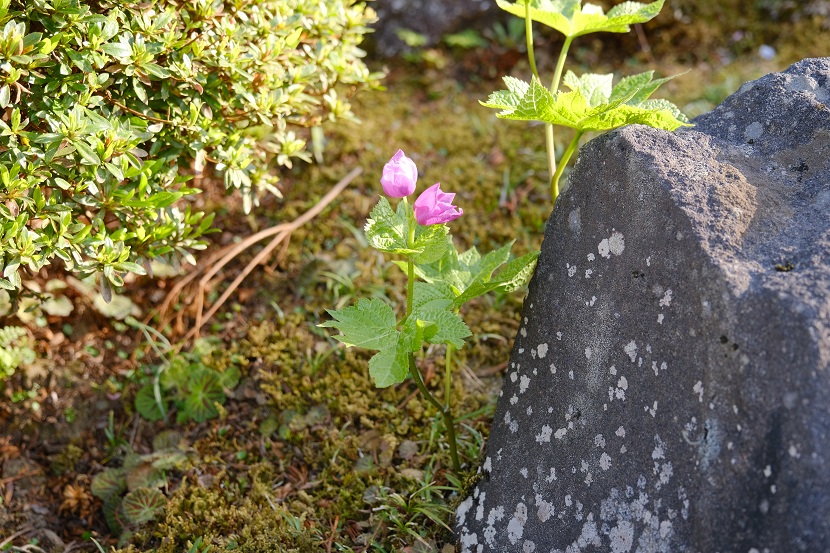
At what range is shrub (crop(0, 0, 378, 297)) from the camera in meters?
2.02

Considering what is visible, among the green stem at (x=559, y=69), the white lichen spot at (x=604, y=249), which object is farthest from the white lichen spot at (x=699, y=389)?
the green stem at (x=559, y=69)

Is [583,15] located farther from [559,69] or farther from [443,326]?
[443,326]

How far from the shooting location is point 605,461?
1831 millimetres

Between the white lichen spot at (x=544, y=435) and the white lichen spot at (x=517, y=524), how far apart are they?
0.19 metres

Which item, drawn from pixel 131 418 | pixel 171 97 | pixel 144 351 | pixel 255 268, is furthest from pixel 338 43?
pixel 131 418

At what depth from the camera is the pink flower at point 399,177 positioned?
1840 mm

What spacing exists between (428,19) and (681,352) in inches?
143

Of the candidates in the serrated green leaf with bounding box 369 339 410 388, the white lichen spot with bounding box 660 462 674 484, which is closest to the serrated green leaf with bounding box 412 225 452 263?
the serrated green leaf with bounding box 369 339 410 388

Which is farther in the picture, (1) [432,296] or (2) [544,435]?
(1) [432,296]

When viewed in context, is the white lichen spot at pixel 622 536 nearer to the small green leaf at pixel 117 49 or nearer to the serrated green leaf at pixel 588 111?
the serrated green leaf at pixel 588 111

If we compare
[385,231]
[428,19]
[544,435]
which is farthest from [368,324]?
[428,19]

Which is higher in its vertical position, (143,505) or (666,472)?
(666,472)

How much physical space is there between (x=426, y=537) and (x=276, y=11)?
1904 mm

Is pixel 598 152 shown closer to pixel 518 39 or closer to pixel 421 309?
pixel 421 309
